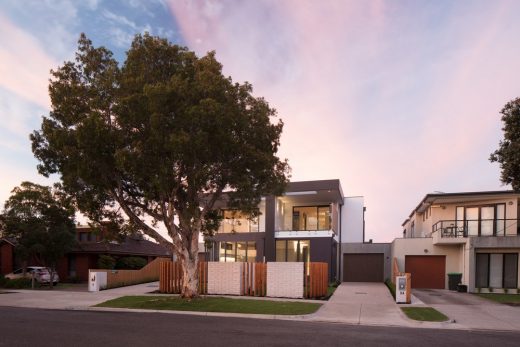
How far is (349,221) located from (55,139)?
93.9 feet

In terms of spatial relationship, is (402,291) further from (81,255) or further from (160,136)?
(81,255)

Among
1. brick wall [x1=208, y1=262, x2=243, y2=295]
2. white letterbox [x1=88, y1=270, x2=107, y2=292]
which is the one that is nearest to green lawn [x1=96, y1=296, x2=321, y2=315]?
brick wall [x1=208, y1=262, x2=243, y2=295]

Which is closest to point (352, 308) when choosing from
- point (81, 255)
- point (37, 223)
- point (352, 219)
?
point (37, 223)

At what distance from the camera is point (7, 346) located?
34.4 ft

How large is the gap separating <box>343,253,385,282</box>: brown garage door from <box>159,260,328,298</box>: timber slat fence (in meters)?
15.8

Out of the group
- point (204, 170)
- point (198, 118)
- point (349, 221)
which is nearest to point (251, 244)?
point (349, 221)

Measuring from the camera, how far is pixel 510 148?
61.2 feet

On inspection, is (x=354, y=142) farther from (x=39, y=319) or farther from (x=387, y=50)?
(x=39, y=319)

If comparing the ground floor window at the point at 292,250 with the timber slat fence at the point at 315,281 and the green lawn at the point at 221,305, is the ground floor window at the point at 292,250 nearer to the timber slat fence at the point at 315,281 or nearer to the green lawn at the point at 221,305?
the timber slat fence at the point at 315,281

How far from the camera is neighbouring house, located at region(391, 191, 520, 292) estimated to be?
26.8 metres

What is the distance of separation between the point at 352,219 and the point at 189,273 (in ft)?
76.6

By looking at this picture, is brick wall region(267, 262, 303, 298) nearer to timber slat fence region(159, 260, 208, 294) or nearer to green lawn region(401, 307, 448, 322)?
timber slat fence region(159, 260, 208, 294)

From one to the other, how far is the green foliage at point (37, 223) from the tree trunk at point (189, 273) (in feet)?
41.4

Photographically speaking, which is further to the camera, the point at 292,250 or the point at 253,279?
the point at 292,250
